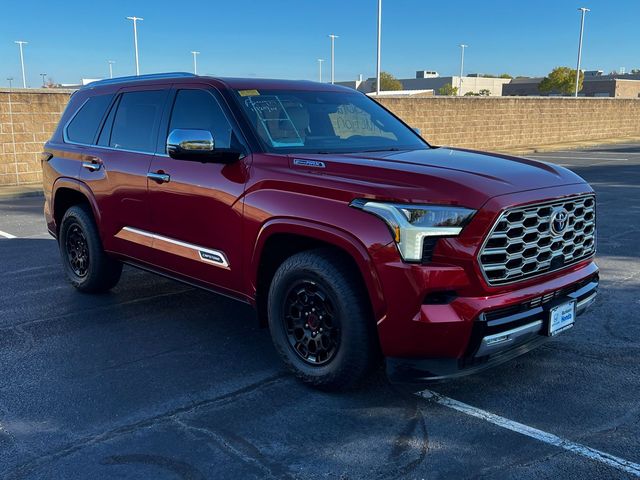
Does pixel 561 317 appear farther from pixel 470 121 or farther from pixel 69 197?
pixel 470 121

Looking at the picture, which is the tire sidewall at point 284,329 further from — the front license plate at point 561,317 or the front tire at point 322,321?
→ the front license plate at point 561,317

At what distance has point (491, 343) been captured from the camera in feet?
11.1

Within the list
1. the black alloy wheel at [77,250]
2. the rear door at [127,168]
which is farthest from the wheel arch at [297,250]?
the black alloy wheel at [77,250]

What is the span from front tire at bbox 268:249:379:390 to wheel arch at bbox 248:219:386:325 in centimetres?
10

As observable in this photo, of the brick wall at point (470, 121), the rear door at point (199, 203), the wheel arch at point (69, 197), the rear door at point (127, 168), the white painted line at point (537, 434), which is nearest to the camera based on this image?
the white painted line at point (537, 434)

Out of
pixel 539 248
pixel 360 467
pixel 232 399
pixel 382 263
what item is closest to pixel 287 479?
pixel 360 467

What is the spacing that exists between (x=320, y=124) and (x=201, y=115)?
90cm

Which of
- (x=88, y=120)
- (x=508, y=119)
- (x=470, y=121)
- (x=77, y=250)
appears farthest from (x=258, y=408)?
(x=508, y=119)

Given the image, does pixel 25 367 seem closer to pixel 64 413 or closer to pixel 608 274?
pixel 64 413

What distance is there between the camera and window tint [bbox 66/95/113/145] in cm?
582

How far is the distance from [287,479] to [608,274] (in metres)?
4.99

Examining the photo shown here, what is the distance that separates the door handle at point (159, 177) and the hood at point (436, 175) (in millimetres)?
1189

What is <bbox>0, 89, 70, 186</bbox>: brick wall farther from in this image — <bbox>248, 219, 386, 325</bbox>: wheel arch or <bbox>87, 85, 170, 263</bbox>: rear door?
<bbox>248, 219, 386, 325</bbox>: wheel arch

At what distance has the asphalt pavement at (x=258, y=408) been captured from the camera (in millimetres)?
3203
